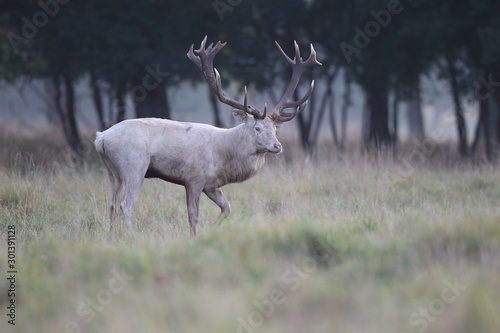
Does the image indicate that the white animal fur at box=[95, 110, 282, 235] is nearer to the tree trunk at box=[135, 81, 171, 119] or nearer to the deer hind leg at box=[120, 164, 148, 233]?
the deer hind leg at box=[120, 164, 148, 233]

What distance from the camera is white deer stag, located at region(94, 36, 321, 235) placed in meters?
8.36

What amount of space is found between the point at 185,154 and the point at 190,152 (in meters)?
0.08

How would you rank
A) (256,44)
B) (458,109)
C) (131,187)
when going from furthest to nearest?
1. (256,44)
2. (458,109)
3. (131,187)

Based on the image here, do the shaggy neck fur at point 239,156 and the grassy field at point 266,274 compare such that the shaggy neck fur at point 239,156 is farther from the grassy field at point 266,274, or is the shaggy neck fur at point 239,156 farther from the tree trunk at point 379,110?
the tree trunk at point 379,110

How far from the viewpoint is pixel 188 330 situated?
473cm

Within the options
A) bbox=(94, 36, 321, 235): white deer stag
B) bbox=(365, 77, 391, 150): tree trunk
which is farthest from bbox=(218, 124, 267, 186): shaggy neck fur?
bbox=(365, 77, 391, 150): tree trunk

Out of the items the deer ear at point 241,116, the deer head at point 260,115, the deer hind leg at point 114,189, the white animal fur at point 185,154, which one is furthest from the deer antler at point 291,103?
the deer hind leg at point 114,189

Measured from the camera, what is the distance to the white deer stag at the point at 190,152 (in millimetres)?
8359

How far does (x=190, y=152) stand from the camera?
8.71 m

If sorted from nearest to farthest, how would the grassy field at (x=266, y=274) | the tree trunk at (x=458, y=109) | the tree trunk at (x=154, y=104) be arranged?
1. the grassy field at (x=266, y=274)
2. the tree trunk at (x=458, y=109)
3. the tree trunk at (x=154, y=104)

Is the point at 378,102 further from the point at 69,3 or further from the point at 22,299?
the point at 22,299

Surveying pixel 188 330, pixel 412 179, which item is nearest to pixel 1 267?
pixel 188 330

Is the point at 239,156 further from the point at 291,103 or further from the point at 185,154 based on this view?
the point at 291,103

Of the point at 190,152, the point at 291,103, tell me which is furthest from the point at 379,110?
the point at 190,152
